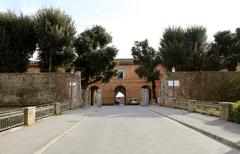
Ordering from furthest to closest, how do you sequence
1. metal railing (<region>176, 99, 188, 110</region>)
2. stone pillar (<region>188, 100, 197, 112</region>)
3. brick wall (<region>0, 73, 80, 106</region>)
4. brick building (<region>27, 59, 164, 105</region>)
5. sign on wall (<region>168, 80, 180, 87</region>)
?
brick building (<region>27, 59, 164, 105</region>)
brick wall (<region>0, 73, 80, 106</region>)
sign on wall (<region>168, 80, 180, 87</region>)
metal railing (<region>176, 99, 188, 110</region>)
stone pillar (<region>188, 100, 197, 112</region>)

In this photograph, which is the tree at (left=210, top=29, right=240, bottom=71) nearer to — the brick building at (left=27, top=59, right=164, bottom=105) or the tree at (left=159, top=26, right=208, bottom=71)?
the tree at (left=159, top=26, right=208, bottom=71)

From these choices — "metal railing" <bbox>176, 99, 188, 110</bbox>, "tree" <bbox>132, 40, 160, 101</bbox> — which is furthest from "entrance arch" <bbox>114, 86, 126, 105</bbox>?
"metal railing" <bbox>176, 99, 188, 110</bbox>

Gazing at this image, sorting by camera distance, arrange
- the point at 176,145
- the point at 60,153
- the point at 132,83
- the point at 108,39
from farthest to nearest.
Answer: the point at 132,83
the point at 108,39
the point at 176,145
the point at 60,153

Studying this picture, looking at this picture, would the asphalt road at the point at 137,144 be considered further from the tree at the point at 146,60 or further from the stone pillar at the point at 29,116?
the tree at the point at 146,60

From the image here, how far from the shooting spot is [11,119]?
20.9m

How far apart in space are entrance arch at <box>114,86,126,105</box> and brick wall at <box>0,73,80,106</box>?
38.0m

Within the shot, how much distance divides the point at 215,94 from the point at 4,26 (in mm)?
29090

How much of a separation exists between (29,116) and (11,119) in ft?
11.7

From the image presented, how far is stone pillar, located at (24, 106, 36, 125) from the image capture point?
23.8m

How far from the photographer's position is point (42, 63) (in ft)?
202

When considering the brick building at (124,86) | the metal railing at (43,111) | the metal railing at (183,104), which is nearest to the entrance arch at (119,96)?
the brick building at (124,86)

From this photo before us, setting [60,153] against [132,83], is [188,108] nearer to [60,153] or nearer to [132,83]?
[60,153]

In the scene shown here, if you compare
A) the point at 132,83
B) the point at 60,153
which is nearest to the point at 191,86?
the point at 132,83

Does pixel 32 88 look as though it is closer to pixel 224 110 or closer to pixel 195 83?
pixel 195 83
